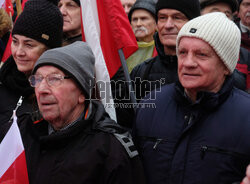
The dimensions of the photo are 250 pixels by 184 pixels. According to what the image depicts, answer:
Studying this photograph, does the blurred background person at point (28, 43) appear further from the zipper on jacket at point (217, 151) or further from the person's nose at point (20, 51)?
the zipper on jacket at point (217, 151)

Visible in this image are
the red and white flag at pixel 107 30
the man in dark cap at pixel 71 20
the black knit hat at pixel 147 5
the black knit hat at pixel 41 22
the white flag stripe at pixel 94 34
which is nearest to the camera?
the black knit hat at pixel 41 22

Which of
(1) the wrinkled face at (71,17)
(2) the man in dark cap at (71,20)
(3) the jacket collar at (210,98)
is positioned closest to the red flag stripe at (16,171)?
(3) the jacket collar at (210,98)

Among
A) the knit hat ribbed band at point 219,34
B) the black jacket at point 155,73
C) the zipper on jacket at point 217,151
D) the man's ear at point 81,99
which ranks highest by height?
the knit hat ribbed band at point 219,34

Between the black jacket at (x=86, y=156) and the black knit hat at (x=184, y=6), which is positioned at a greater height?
the black knit hat at (x=184, y=6)

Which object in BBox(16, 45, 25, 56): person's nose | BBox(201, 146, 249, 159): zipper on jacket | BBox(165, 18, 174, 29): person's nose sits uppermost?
BBox(165, 18, 174, 29): person's nose

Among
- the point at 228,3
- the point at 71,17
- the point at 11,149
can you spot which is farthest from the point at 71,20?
the point at 11,149

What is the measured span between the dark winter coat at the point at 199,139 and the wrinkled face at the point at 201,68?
0.23 feet

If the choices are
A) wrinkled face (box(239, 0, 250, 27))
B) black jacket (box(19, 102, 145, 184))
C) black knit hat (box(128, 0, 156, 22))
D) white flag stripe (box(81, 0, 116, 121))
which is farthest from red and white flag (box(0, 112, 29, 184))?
black knit hat (box(128, 0, 156, 22))

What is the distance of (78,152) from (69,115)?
0.35 meters

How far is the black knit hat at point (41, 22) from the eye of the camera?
3420 mm

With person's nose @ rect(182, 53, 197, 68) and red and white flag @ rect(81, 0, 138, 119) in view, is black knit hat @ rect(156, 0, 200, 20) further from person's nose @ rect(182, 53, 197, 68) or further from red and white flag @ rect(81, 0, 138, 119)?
person's nose @ rect(182, 53, 197, 68)

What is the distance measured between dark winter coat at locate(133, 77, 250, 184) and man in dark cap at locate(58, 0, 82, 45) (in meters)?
1.98

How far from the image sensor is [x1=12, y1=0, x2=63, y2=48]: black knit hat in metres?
3.42

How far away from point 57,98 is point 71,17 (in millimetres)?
1892
